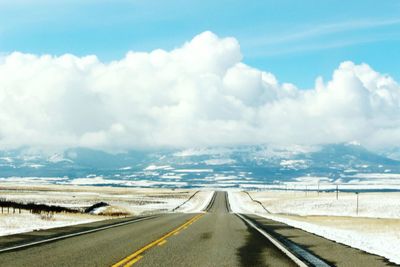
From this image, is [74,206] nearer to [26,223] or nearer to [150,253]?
[26,223]

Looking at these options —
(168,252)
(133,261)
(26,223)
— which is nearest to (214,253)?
(168,252)

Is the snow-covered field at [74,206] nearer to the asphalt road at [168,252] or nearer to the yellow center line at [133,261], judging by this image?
the asphalt road at [168,252]

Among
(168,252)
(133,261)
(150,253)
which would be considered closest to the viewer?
(133,261)

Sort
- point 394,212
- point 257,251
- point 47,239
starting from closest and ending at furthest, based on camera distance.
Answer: point 257,251 < point 47,239 < point 394,212

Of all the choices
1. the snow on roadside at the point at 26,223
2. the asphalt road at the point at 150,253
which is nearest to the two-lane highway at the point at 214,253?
the asphalt road at the point at 150,253

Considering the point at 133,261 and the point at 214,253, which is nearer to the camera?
the point at 133,261

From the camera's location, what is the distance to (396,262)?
1500 centimetres

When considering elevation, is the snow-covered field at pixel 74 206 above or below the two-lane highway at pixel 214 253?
below

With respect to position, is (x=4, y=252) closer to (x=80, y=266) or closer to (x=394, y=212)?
(x=80, y=266)

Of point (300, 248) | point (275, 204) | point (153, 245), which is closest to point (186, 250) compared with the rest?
point (153, 245)

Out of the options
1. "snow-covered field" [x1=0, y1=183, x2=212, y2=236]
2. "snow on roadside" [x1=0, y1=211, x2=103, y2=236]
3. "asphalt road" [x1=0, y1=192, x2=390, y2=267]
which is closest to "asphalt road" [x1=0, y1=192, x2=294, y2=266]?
"asphalt road" [x1=0, y1=192, x2=390, y2=267]

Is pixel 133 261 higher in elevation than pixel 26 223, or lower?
higher

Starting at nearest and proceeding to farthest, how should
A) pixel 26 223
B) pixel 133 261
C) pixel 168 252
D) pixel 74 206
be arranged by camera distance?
pixel 133 261 < pixel 168 252 < pixel 26 223 < pixel 74 206

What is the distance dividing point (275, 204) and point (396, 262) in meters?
103
